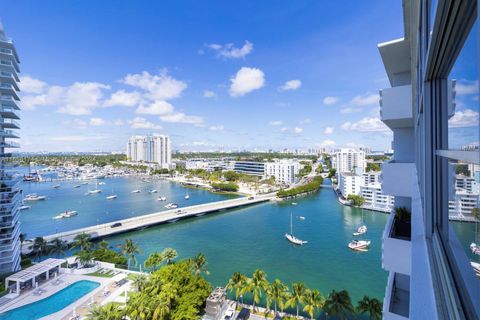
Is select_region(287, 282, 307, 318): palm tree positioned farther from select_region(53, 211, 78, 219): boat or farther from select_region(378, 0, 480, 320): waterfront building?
select_region(53, 211, 78, 219): boat

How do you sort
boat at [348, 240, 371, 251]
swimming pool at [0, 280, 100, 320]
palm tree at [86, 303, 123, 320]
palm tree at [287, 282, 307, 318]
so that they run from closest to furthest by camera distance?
1. palm tree at [86, 303, 123, 320]
2. palm tree at [287, 282, 307, 318]
3. swimming pool at [0, 280, 100, 320]
4. boat at [348, 240, 371, 251]

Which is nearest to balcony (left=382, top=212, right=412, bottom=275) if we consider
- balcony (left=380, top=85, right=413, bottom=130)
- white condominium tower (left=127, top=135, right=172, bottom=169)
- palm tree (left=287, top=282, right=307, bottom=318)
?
balcony (left=380, top=85, right=413, bottom=130)

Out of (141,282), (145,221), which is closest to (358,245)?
(141,282)

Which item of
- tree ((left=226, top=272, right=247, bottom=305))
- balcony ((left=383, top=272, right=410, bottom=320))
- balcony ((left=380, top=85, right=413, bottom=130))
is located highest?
balcony ((left=380, top=85, right=413, bottom=130))

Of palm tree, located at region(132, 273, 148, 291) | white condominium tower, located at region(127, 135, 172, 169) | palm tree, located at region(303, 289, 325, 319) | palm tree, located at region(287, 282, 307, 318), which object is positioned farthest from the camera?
white condominium tower, located at region(127, 135, 172, 169)

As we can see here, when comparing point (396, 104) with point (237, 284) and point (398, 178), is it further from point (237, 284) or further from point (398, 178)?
point (237, 284)

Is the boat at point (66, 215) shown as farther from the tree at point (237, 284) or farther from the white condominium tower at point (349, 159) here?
the white condominium tower at point (349, 159)

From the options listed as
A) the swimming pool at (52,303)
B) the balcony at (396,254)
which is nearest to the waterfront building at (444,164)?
the balcony at (396,254)
